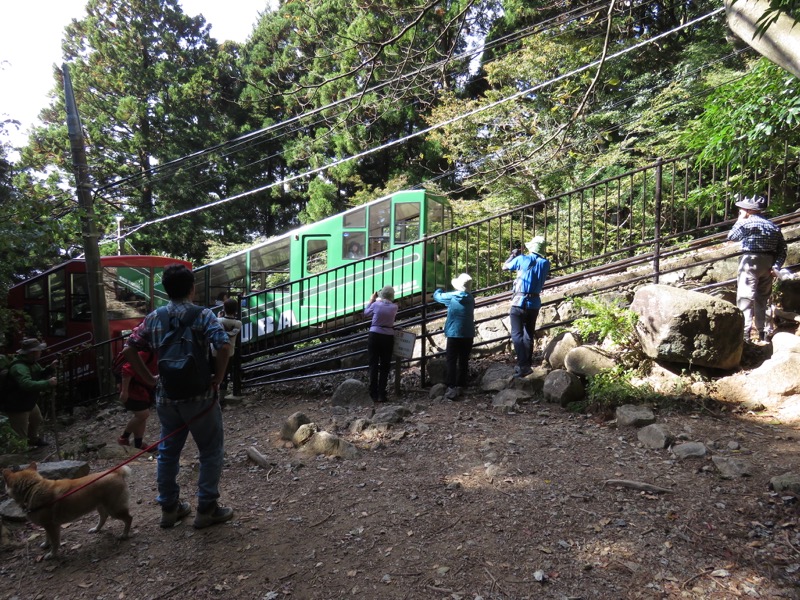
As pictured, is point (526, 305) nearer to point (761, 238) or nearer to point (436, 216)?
point (761, 238)

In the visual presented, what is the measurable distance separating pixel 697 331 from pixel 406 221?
636 centimetres

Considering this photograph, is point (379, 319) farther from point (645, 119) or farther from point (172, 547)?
point (645, 119)

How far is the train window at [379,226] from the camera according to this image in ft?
33.6

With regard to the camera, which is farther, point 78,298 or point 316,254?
point 78,298

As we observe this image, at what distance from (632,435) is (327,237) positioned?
26.1 feet

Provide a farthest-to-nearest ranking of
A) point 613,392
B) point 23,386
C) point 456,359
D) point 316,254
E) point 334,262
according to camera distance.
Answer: point 316,254 < point 334,262 < point 456,359 < point 23,386 < point 613,392

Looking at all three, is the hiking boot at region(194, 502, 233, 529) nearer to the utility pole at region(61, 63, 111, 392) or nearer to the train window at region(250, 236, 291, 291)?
the utility pole at region(61, 63, 111, 392)

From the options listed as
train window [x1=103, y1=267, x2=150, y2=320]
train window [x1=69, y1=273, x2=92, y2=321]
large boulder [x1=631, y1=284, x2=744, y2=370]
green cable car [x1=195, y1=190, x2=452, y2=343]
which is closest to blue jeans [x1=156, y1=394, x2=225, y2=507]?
large boulder [x1=631, y1=284, x2=744, y2=370]

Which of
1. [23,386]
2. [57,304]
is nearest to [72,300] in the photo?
[57,304]

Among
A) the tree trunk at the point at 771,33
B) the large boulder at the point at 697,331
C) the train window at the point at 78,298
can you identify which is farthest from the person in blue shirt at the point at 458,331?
the train window at the point at 78,298

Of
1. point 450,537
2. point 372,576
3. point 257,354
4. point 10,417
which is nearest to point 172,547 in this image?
point 372,576

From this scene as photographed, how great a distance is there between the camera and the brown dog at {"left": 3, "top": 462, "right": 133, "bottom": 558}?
2.76 meters

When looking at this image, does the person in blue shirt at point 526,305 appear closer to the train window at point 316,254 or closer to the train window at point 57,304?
the train window at point 316,254

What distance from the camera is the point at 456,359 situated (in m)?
5.77
